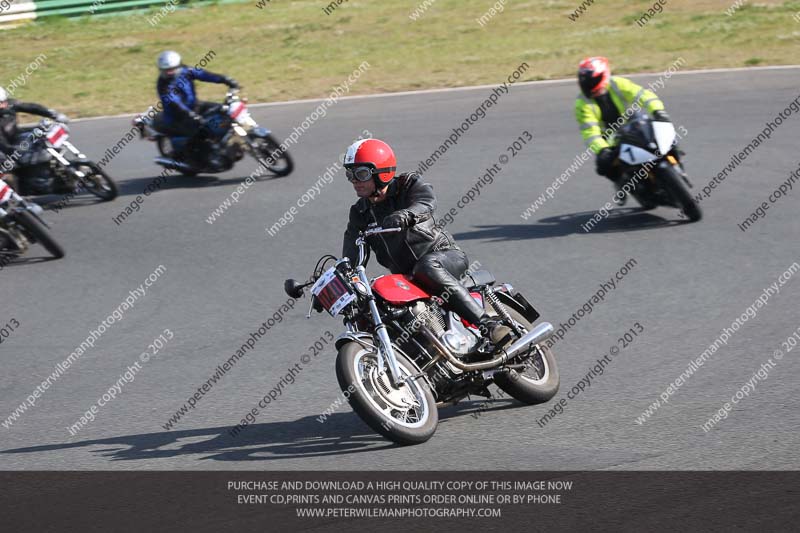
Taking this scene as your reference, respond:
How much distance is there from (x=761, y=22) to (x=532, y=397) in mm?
20074

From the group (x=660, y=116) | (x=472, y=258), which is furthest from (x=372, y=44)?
(x=472, y=258)

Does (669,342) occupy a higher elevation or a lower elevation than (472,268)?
lower

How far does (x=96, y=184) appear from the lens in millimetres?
15078

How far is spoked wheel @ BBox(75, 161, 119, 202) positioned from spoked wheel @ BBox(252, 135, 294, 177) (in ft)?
6.93

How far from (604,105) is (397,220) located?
651cm

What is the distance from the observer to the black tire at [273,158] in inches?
599

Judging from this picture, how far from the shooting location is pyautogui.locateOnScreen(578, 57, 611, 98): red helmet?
40.3ft

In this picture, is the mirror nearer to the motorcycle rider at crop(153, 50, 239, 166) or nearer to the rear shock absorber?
the rear shock absorber

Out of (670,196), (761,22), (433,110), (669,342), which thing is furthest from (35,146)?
(761,22)

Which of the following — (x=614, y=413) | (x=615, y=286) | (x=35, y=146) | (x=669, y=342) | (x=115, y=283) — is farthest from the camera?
(x=35, y=146)

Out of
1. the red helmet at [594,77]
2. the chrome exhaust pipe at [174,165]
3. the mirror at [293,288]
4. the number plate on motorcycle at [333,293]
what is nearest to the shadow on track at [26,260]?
the chrome exhaust pipe at [174,165]

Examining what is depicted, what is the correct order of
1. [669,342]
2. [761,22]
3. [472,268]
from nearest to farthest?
[472,268], [669,342], [761,22]
